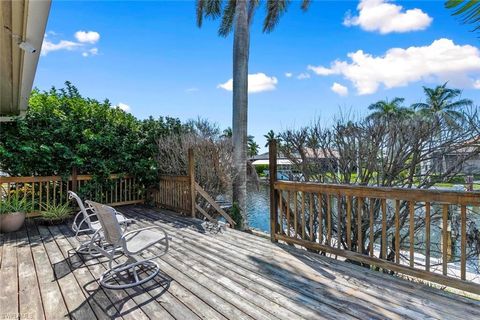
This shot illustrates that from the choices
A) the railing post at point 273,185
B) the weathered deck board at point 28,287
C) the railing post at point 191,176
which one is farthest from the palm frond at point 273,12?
the weathered deck board at point 28,287

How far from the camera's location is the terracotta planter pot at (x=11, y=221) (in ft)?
15.8

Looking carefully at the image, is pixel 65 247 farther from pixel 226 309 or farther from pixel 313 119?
pixel 313 119

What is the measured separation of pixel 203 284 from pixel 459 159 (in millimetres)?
3922

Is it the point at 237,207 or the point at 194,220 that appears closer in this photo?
the point at 194,220

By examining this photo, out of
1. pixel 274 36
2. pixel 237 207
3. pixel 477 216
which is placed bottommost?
pixel 237 207

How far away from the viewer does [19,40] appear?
89.0 inches

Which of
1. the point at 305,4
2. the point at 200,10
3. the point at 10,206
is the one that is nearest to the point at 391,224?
the point at 10,206

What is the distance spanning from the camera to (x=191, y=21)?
37.0 feet

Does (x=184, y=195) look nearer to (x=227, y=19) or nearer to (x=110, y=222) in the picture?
(x=110, y=222)

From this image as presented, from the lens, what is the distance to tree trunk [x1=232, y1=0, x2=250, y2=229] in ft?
27.2

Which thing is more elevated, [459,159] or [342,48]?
[342,48]

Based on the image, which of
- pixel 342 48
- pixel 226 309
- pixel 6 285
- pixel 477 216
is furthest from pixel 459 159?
pixel 342 48

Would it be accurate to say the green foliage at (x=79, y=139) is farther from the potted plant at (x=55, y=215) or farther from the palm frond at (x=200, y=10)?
the palm frond at (x=200, y=10)

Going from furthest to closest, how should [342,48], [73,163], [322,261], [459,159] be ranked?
[342,48] → [73,163] → [459,159] → [322,261]
